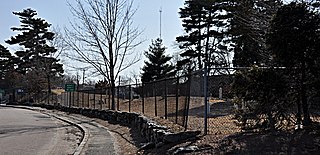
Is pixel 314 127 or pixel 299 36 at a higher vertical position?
pixel 299 36

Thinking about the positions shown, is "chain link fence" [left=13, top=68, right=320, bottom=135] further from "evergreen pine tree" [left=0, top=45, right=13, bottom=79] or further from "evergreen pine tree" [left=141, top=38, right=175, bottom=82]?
"evergreen pine tree" [left=0, top=45, right=13, bottom=79]

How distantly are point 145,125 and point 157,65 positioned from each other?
43.7 meters

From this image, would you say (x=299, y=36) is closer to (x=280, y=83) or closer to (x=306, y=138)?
(x=280, y=83)

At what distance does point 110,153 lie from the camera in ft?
41.7

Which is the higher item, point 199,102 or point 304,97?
point 304,97

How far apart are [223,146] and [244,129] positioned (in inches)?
56.9

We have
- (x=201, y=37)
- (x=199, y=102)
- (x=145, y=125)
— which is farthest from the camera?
(x=201, y=37)

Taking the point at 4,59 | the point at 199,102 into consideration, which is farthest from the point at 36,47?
the point at 199,102

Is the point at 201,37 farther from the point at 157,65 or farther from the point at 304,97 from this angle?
the point at 304,97

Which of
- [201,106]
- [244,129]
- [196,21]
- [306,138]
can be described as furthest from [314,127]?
[196,21]

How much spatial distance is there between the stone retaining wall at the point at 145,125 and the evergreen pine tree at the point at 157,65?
56.8 ft

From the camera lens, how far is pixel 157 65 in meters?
58.9

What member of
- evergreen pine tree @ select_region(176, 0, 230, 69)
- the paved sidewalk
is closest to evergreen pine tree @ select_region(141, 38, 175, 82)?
evergreen pine tree @ select_region(176, 0, 230, 69)

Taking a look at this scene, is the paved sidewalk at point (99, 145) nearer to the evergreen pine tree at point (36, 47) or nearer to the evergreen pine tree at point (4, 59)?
the evergreen pine tree at point (36, 47)
